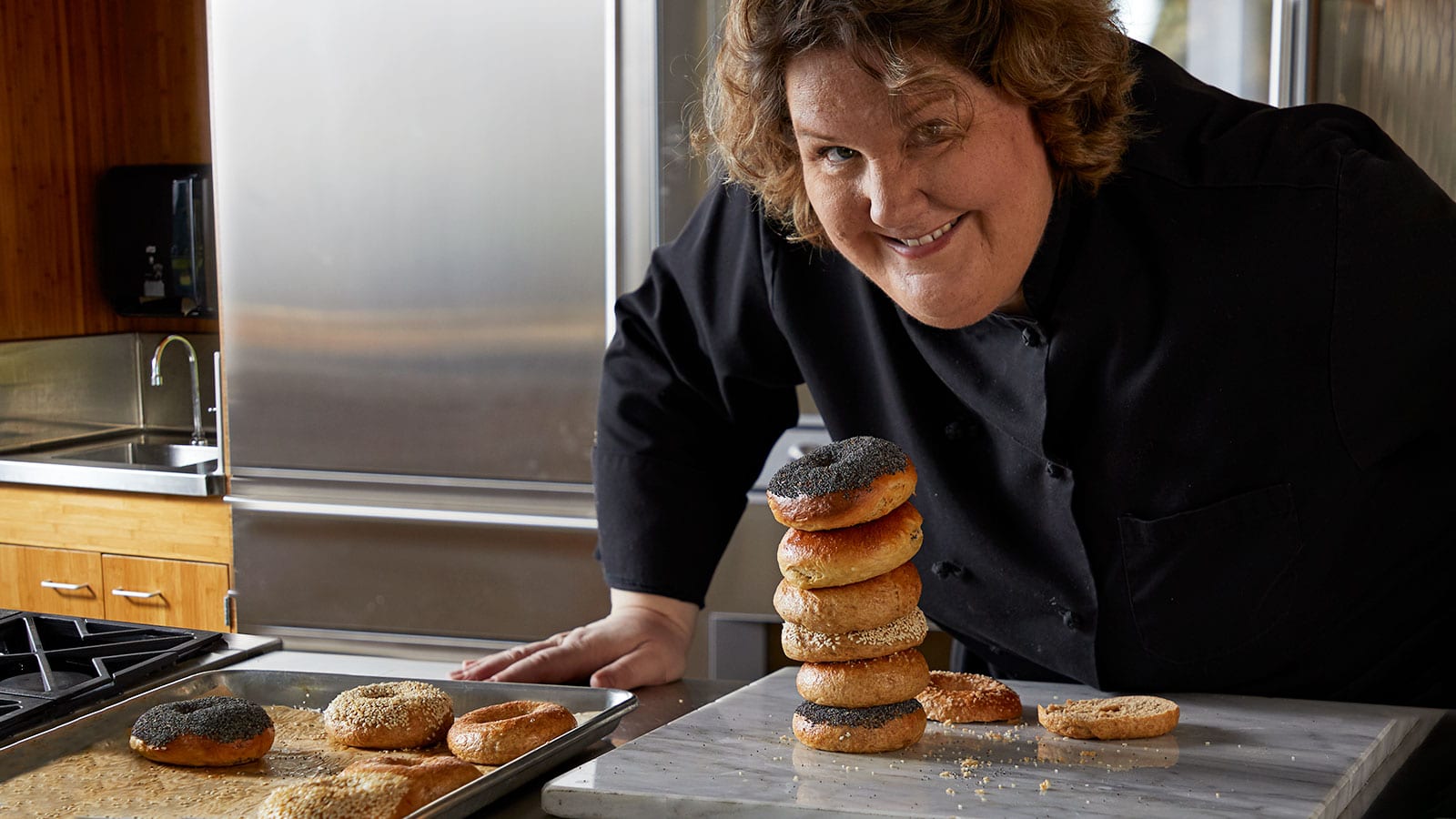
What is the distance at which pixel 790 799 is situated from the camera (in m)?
0.91

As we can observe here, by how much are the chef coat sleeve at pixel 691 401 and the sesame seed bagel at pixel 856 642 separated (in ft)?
1.40

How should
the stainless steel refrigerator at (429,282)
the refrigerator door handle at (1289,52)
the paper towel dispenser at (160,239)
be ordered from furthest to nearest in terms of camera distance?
the paper towel dispenser at (160,239), the stainless steel refrigerator at (429,282), the refrigerator door handle at (1289,52)

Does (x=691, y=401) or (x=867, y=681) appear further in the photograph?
(x=691, y=401)

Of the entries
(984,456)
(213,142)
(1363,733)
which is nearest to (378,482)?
(213,142)

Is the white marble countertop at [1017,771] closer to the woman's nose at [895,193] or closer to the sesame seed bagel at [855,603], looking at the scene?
the sesame seed bagel at [855,603]

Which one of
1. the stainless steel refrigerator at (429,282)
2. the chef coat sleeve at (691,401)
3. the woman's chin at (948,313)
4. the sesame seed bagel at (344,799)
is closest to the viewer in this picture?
the sesame seed bagel at (344,799)

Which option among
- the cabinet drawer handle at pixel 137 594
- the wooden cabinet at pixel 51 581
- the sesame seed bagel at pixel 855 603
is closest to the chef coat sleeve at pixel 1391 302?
the sesame seed bagel at pixel 855 603

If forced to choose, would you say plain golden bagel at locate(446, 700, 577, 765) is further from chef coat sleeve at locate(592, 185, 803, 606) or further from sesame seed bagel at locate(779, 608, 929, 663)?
chef coat sleeve at locate(592, 185, 803, 606)

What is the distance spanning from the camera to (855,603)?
1.02m

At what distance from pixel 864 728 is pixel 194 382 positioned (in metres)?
3.17

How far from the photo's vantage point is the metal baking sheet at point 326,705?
0.93 m

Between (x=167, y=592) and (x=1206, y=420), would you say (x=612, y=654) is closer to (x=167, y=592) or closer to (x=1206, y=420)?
(x=1206, y=420)

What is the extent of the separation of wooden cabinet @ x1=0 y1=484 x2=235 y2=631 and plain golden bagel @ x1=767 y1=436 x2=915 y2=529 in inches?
92.0

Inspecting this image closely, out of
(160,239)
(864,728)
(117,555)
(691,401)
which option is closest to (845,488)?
(864,728)
